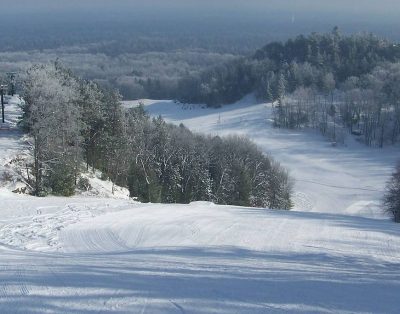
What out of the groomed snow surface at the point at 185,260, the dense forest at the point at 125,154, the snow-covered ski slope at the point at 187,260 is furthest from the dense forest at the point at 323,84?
the snow-covered ski slope at the point at 187,260

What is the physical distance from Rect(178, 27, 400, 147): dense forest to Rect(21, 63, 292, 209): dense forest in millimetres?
33379

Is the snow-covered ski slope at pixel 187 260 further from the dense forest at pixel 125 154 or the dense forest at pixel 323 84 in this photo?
the dense forest at pixel 323 84

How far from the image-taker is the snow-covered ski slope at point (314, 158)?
50.3 meters

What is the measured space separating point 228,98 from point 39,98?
80809mm

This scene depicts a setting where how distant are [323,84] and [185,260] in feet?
285

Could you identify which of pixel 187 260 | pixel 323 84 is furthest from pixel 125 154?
pixel 323 84

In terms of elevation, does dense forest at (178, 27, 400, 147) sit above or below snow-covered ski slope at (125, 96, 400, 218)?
above

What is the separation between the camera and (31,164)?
2722 centimetres

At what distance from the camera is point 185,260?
1147cm

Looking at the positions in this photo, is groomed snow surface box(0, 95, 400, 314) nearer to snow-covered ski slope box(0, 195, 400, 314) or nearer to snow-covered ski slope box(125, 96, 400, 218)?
snow-covered ski slope box(0, 195, 400, 314)

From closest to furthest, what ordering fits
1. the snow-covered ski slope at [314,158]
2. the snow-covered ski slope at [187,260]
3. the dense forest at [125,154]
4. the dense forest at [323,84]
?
the snow-covered ski slope at [187,260], the dense forest at [125,154], the snow-covered ski slope at [314,158], the dense forest at [323,84]

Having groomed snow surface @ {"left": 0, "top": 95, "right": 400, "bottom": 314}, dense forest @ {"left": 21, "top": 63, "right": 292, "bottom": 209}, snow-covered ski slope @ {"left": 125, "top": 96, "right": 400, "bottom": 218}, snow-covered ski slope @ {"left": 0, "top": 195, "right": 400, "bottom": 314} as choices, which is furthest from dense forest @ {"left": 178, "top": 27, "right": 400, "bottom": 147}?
snow-covered ski slope @ {"left": 0, "top": 195, "right": 400, "bottom": 314}

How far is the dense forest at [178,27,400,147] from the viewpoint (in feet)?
256

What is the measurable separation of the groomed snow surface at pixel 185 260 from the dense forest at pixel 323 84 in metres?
58.9
